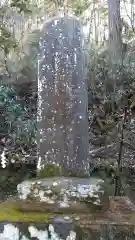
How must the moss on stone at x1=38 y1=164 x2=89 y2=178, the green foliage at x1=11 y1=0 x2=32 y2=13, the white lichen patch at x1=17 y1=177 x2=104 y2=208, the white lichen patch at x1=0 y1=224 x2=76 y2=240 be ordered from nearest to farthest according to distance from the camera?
the white lichen patch at x1=0 y1=224 x2=76 y2=240, the white lichen patch at x1=17 y1=177 x2=104 y2=208, the moss on stone at x1=38 y1=164 x2=89 y2=178, the green foliage at x1=11 y1=0 x2=32 y2=13

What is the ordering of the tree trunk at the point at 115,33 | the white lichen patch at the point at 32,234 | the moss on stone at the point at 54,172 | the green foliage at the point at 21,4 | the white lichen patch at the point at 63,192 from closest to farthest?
1. the white lichen patch at the point at 32,234
2. the white lichen patch at the point at 63,192
3. the moss on stone at the point at 54,172
4. the tree trunk at the point at 115,33
5. the green foliage at the point at 21,4

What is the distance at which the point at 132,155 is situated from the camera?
6.79m

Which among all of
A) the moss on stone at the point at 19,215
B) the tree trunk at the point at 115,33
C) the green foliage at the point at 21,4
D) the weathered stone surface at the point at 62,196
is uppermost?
the green foliage at the point at 21,4

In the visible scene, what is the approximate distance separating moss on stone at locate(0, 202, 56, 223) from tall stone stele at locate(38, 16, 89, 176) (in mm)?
448

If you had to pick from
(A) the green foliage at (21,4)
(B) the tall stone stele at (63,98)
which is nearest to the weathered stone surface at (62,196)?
(B) the tall stone stele at (63,98)

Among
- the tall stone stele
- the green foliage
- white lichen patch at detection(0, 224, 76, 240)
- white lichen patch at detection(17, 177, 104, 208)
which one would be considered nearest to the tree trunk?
the green foliage

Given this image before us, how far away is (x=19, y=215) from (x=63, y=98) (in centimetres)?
98

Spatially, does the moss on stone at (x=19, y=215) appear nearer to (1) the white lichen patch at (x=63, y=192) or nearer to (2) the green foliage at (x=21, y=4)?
(1) the white lichen patch at (x=63, y=192)

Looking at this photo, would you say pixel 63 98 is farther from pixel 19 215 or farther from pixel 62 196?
pixel 19 215

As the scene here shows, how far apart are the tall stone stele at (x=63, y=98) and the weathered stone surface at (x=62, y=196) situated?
305mm

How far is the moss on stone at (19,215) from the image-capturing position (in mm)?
2428

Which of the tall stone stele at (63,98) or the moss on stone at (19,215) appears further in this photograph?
the tall stone stele at (63,98)

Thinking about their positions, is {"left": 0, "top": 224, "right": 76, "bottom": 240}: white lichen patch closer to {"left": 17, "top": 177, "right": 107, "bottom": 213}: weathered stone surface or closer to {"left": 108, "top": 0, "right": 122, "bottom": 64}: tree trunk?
{"left": 17, "top": 177, "right": 107, "bottom": 213}: weathered stone surface

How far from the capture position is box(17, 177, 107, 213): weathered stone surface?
2543 millimetres
